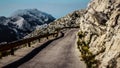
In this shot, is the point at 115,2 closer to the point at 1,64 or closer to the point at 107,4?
the point at 107,4

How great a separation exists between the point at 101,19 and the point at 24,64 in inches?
339

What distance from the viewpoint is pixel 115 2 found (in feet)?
76.3

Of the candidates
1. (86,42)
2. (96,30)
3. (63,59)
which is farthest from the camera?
(86,42)

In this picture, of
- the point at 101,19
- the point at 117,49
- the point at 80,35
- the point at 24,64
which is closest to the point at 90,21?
the point at 101,19

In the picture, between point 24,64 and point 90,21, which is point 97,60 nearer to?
point 24,64

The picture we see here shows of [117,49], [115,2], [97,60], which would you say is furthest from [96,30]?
[117,49]

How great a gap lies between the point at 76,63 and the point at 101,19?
5.88 m

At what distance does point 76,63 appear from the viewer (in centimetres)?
1906

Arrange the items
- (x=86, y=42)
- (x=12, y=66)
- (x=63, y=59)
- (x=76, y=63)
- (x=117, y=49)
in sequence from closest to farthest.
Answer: (x=117, y=49) → (x=12, y=66) → (x=76, y=63) → (x=63, y=59) → (x=86, y=42)

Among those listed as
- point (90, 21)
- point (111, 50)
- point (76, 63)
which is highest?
point (90, 21)

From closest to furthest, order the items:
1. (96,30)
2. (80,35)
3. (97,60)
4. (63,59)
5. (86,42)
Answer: (97,60), (63,59), (96,30), (86,42), (80,35)

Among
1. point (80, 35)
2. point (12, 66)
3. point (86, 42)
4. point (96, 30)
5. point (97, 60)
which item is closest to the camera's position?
point (97, 60)

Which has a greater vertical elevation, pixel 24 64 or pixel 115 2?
pixel 115 2

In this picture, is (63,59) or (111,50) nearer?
(111,50)
